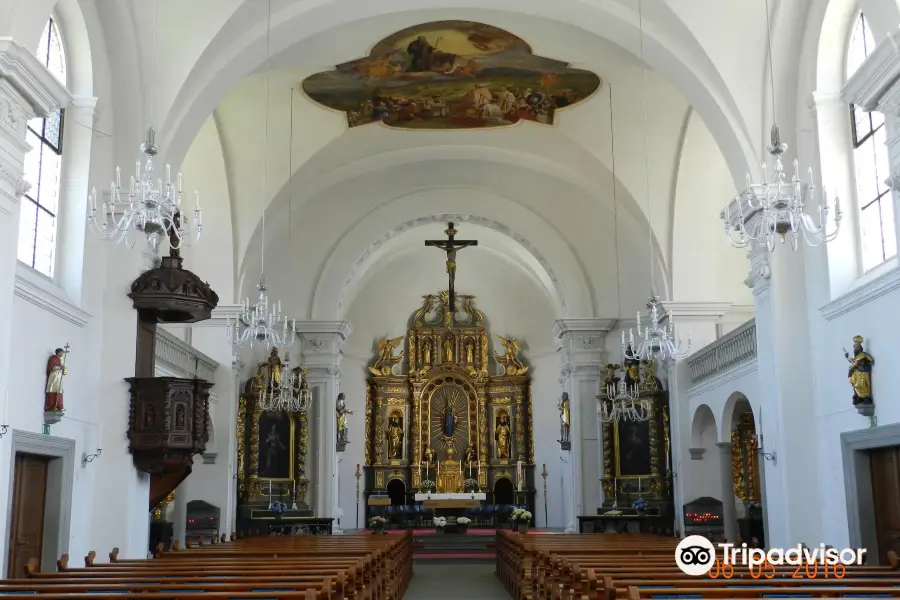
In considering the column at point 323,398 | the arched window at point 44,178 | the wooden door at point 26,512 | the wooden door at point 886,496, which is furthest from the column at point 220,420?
the wooden door at point 886,496

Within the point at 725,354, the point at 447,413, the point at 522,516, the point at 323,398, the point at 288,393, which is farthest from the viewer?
the point at 447,413

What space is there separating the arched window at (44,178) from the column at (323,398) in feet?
32.9

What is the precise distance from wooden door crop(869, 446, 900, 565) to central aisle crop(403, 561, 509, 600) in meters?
4.65

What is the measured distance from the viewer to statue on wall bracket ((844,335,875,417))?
976 centimetres

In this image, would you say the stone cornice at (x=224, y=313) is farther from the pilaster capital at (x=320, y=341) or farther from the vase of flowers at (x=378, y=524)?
the vase of flowers at (x=378, y=524)

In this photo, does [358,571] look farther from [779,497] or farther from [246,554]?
[779,497]

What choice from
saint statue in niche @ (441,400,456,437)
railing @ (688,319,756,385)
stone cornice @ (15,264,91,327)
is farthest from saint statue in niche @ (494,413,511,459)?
stone cornice @ (15,264,91,327)

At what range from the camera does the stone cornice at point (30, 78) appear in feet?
25.4

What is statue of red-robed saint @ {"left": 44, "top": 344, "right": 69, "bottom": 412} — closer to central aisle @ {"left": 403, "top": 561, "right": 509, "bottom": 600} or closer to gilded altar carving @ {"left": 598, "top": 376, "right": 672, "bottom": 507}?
central aisle @ {"left": 403, "top": 561, "right": 509, "bottom": 600}

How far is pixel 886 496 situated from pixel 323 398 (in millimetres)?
12677

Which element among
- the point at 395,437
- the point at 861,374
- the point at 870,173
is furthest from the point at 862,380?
the point at 395,437

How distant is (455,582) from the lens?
14.7 m

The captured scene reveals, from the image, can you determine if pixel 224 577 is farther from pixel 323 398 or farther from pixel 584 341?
pixel 584 341

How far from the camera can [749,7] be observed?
38.0ft
